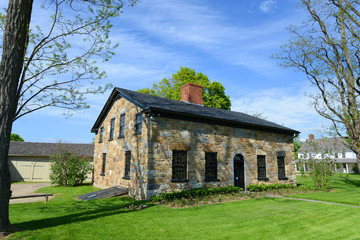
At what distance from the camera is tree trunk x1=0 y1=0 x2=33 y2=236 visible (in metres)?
6.18

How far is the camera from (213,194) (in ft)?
41.2

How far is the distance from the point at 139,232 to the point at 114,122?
11.5 metres

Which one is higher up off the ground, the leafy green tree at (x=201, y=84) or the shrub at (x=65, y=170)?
the leafy green tree at (x=201, y=84)

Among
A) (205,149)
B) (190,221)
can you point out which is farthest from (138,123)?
(190,221)

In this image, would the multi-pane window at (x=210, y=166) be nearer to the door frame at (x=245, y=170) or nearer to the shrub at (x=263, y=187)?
the door frame at (x=245, y=170)

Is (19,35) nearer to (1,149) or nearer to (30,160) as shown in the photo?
(1,149)

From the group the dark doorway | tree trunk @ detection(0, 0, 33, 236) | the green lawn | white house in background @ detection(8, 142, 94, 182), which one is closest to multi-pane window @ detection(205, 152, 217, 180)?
the dark doorway

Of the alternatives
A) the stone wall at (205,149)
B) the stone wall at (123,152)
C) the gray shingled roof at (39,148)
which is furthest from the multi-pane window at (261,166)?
the gray shingled roof at (39,148)

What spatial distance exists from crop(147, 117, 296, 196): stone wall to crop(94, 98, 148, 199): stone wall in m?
0.65

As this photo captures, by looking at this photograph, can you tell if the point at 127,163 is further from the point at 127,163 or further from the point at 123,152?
the point at 123,152

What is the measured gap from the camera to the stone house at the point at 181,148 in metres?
11.7

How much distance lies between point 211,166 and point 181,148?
250 centimetres

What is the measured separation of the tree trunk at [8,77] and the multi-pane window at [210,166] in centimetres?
945

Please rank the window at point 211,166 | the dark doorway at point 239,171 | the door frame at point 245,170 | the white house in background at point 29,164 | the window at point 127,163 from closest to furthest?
the window at point 211,166
the window at point 127,163
the door frame at point 245,170
the dark doorway at point 239,171
the white house in background at point 29,164
